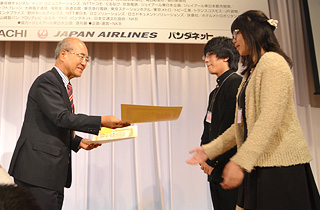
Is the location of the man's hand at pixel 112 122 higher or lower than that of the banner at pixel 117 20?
lower

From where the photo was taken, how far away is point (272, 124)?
0.94 meters

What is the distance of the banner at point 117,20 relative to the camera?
8.73 feet

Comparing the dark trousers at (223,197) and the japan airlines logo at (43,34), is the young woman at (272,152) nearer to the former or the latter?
the dark trousers at (223,197)

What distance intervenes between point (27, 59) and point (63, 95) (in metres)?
1.51

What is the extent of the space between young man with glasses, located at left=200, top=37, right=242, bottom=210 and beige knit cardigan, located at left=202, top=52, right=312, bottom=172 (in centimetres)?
60

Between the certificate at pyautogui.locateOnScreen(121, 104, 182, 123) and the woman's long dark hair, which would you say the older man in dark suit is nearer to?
the certificate at pyautogui.locateOnScreen(121, 104, 182, 123)

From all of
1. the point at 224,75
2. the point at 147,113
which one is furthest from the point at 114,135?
the point at 224,75

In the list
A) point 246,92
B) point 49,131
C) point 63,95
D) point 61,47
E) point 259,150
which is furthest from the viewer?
point 61,47

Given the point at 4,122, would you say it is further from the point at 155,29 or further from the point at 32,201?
the point at 32,201

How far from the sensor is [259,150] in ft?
3.03

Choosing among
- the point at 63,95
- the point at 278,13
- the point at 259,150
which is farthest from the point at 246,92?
the point at 278,13

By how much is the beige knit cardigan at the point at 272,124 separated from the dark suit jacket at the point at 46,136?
0.89 m

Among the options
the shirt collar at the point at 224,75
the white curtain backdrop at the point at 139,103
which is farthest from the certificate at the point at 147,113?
the white curtain backdrop at the point at 139,103

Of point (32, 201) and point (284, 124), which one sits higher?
point (284, 124)
